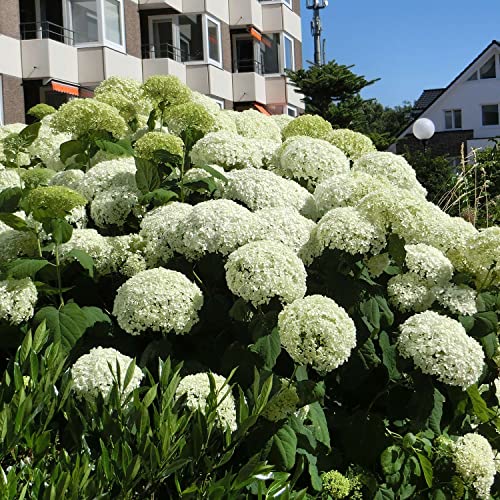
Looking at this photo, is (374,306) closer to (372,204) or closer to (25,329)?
(372,204)

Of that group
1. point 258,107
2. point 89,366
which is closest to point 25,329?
point 89,366

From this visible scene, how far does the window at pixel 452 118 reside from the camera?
45.4 metres

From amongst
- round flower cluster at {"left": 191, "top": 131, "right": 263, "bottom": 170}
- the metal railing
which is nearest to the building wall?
the metal railing

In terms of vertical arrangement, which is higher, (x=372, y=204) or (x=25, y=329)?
(x=372, y=204)

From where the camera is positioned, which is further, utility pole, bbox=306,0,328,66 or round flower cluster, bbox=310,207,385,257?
utility pole, bbox=306,0,328,66

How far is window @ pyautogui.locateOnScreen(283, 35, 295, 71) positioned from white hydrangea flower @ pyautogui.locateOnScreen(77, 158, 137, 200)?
3059cm

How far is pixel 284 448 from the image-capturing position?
8.33ft

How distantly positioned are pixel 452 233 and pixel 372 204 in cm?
50

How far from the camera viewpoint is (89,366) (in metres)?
2.52

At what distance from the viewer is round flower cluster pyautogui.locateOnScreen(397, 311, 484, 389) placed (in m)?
2.85

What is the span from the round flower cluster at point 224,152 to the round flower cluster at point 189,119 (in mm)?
228

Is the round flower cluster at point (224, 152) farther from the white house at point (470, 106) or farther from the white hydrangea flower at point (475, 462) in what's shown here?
the white house at point (470, 106)

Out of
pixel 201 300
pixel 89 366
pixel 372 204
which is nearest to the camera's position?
pixel 89 366

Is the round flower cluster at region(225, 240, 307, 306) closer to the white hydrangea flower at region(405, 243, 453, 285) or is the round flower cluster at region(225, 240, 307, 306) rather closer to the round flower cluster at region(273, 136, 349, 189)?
the white hydrangea flower at region(405, 243, 453, 285)
